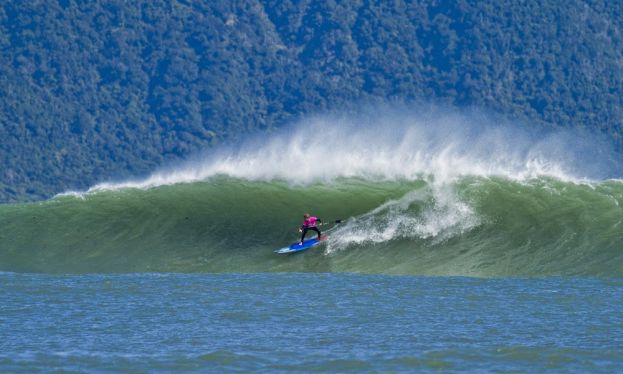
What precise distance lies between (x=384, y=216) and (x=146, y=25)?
49215mm

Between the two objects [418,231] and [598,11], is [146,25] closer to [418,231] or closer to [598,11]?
[598,11]

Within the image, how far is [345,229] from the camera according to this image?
1032 inches

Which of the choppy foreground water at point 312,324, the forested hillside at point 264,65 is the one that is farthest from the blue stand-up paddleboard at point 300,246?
the forested hillside at point 264,65

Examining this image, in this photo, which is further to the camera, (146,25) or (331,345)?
(146,25)

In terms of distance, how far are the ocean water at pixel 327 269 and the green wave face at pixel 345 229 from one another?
0.06m

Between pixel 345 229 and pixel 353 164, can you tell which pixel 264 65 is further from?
pixel 345 229

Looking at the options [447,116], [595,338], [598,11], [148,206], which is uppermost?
[598,11]

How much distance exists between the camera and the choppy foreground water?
630 inches

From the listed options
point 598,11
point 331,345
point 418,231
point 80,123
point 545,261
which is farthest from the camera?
point 598,11

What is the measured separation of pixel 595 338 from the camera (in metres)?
17.0

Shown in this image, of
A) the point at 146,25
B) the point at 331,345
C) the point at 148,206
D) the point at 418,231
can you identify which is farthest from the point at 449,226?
the point at 146,25

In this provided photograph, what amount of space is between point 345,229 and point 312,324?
8.05 meters

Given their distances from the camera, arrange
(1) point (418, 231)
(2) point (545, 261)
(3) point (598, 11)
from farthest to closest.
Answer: (3) point (598, 11) → (1) point (418, 231) → (2) point (545, 261)

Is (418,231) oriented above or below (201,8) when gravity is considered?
below
